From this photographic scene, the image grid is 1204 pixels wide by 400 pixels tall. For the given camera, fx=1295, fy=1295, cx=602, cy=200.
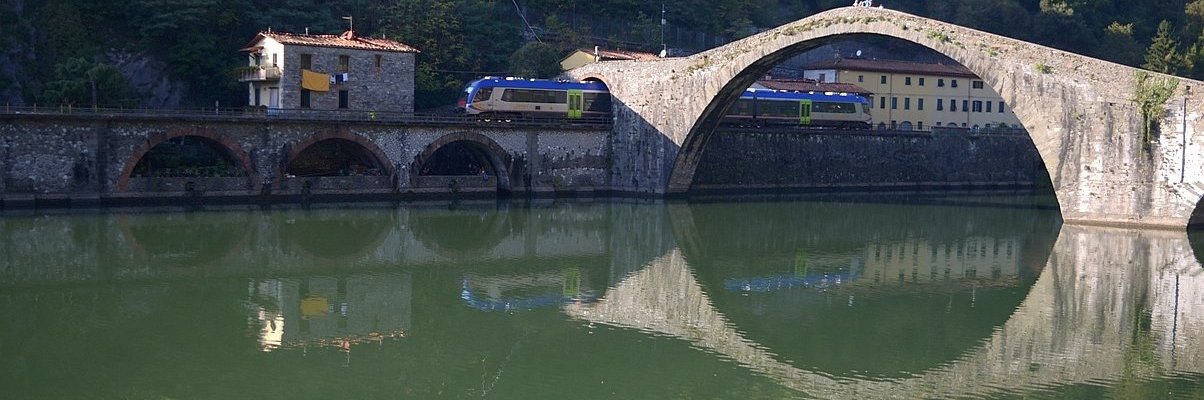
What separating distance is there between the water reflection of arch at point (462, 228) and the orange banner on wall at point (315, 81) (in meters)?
5.76

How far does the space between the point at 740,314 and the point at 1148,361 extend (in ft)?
18.2

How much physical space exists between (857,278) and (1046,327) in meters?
5.35

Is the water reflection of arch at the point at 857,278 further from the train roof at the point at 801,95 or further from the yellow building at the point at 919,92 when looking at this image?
the yellow building at the point at 919,92

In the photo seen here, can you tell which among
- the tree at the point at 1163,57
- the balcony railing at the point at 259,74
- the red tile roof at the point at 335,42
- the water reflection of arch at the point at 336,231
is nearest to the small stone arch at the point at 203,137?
the water reflection of arch at the point at 336,231

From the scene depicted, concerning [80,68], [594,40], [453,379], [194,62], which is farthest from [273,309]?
[594,40]

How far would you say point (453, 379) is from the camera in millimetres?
14008

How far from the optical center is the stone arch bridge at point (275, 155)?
31.4 meters

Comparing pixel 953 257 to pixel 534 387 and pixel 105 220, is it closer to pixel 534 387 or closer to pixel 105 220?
pixel 534 387

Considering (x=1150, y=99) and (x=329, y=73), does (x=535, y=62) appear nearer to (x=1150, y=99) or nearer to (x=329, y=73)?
(x=329, y=73)

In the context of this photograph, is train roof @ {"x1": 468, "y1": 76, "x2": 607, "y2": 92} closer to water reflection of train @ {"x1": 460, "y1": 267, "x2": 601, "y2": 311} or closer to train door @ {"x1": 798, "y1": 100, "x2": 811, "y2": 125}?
train door @ {"x1": 798, "y1": 100, "x2": 811, "y2": 125}

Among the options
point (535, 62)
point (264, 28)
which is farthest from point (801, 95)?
point (264, 28)

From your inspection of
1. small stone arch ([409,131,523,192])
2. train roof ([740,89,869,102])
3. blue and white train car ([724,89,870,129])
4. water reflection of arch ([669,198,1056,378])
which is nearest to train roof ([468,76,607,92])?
small stone arch ([409,131,523,192])

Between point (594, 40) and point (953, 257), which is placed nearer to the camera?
point (953, 257)

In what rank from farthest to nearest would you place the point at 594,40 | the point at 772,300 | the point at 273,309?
the point at 594,40 → the point at 772,300 → the point at 273,309
